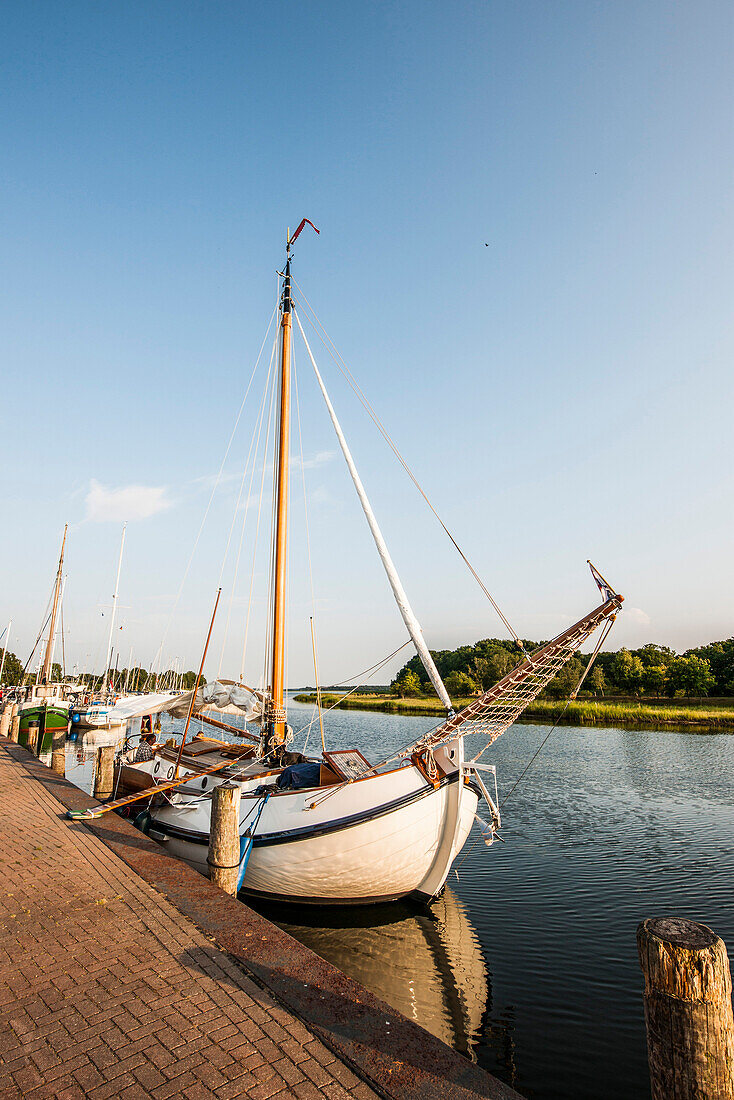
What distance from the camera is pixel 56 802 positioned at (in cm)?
1254

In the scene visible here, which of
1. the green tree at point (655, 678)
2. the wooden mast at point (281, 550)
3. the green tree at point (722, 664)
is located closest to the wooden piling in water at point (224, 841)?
the wooden mast at point (281, 550)

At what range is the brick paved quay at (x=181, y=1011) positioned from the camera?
384cm

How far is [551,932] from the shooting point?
9.70 m

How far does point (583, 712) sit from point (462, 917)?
42.7 metres

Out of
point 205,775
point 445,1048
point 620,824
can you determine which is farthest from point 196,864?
point 620,824

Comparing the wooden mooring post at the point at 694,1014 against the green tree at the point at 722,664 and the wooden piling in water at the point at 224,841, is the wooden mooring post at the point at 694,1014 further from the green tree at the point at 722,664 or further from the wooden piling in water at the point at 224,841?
the green tree at the point at 722,664

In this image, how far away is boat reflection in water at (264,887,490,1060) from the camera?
288 inches

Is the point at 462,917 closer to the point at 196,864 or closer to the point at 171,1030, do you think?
the point at 196,864

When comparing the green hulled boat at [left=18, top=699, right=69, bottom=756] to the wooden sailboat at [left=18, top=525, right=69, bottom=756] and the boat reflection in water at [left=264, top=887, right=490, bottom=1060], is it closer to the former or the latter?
the wooden sailboat at [left=18, top=525, right=69, bottom=756]

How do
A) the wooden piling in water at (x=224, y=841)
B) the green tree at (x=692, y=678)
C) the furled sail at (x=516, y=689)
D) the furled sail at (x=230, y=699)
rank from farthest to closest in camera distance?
the green tree at (x=692, y=678), the furled sail at (x=230, y=699), the furled sail at (x=516, y=689), the wooden piling in water at (x=224, y=841)

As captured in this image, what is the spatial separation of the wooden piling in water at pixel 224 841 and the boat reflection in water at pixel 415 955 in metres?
2.14

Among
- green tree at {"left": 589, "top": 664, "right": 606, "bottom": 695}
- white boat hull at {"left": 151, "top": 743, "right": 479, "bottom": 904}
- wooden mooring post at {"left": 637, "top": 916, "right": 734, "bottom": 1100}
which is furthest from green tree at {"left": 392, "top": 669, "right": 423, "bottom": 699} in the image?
wooden mooring post at {"left": 637, "top": 916, "right": 734, "bottom": 1100}

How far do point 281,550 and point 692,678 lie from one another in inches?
→ 2698

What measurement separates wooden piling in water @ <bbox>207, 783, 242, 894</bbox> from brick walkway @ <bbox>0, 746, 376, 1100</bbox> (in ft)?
3.17
